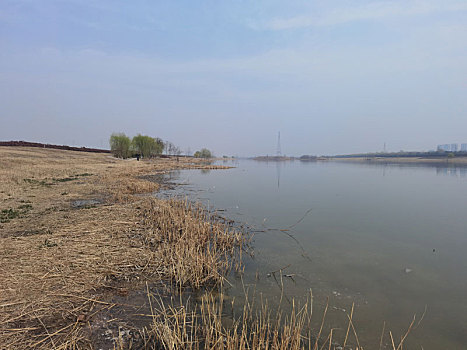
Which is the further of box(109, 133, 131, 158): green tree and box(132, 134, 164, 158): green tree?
box(132, 134, 164, 158): green tree

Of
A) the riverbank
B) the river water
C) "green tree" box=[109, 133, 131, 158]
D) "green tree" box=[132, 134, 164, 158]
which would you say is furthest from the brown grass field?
"green tree" box=[132, 134, 164, 158]

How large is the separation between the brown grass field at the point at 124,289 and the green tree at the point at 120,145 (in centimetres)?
7415

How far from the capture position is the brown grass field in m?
3.81

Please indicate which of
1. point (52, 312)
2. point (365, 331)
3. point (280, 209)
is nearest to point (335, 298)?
point (365, 331)

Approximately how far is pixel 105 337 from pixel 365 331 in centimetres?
527

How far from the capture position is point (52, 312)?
4.36m

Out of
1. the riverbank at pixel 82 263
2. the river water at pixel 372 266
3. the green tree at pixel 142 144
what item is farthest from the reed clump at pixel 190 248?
the green tree at pixel 142 144

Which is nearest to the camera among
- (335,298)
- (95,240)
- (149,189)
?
(335,298)

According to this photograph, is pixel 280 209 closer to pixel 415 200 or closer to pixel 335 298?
pixel 335 298

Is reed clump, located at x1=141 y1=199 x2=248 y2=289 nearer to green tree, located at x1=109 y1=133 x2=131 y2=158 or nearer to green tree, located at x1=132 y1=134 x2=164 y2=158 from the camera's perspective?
green tree, located at x1=109 y1=133 x2=131 y2=158

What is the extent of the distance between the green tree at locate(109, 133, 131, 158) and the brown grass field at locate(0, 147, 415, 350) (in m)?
74.1

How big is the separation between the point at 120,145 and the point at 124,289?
8422 centimetres

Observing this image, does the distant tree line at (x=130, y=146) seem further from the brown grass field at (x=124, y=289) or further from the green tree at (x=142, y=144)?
the brown grass field at (x=124, y=289)

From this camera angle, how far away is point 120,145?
7925cm
